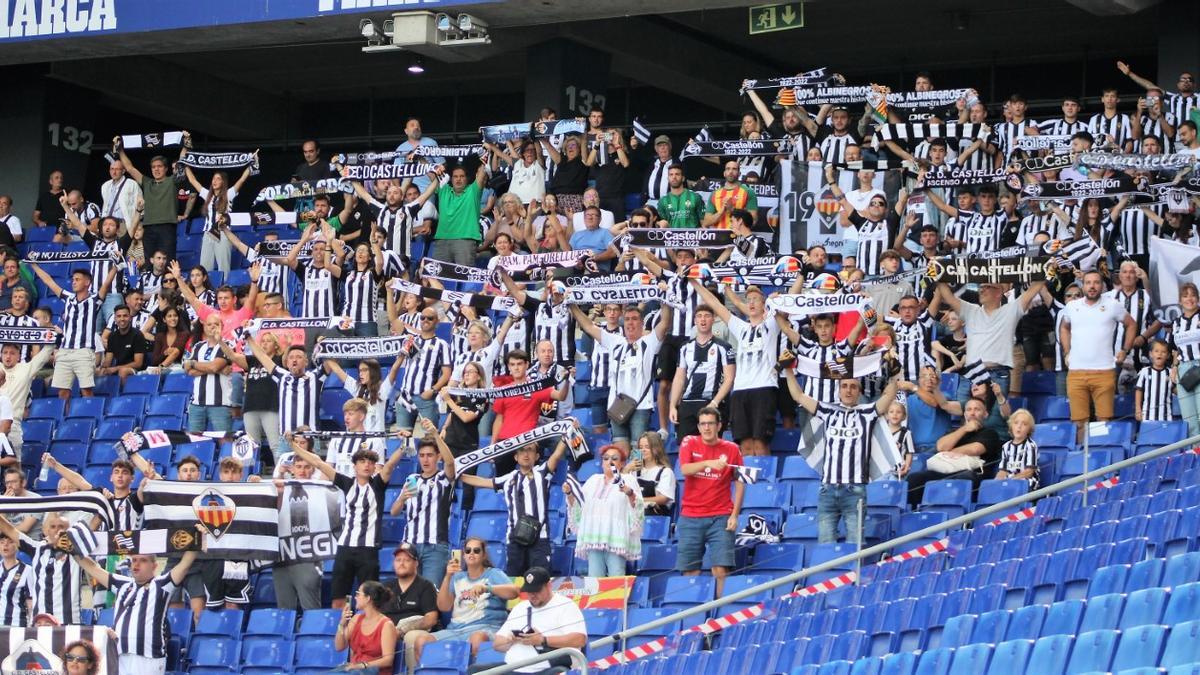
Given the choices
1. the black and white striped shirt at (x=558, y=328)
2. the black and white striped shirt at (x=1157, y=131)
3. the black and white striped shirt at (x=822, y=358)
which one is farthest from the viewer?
the black and white striped shirt at (x=1157, y=131)

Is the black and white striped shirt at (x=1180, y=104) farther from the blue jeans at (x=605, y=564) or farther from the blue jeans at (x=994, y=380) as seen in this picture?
the blue jeans at (x=605, y=564)

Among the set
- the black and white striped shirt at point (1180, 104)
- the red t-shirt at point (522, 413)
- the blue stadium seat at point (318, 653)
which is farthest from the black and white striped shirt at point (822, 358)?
the black and white striped shirt at point (1180, 104)

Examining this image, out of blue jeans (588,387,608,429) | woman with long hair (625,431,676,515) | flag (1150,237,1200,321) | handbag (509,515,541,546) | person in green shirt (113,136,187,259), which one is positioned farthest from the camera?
person in green shirt (113,136,187,259)

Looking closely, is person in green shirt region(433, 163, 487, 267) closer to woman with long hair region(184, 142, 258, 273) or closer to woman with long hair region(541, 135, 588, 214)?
woman with long hair region(541, 135, 588, 214)

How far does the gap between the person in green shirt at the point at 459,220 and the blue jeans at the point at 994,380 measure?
5.91 m

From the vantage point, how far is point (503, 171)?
20688mm

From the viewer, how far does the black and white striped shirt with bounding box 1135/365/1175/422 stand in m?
14.5

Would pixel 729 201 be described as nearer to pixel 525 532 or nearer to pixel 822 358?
pixel 822 358

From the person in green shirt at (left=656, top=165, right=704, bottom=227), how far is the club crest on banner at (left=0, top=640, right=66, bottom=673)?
747 cm

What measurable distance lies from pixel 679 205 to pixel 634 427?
3.52 metres

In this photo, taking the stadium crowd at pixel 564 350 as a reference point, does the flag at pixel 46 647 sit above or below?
below

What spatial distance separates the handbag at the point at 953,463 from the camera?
14086 millimetres

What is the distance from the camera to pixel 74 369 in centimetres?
1897

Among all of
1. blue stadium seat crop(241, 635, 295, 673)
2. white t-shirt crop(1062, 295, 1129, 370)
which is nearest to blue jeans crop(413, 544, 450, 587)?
blue stadium seat crop(241, 635, 295, 673)
